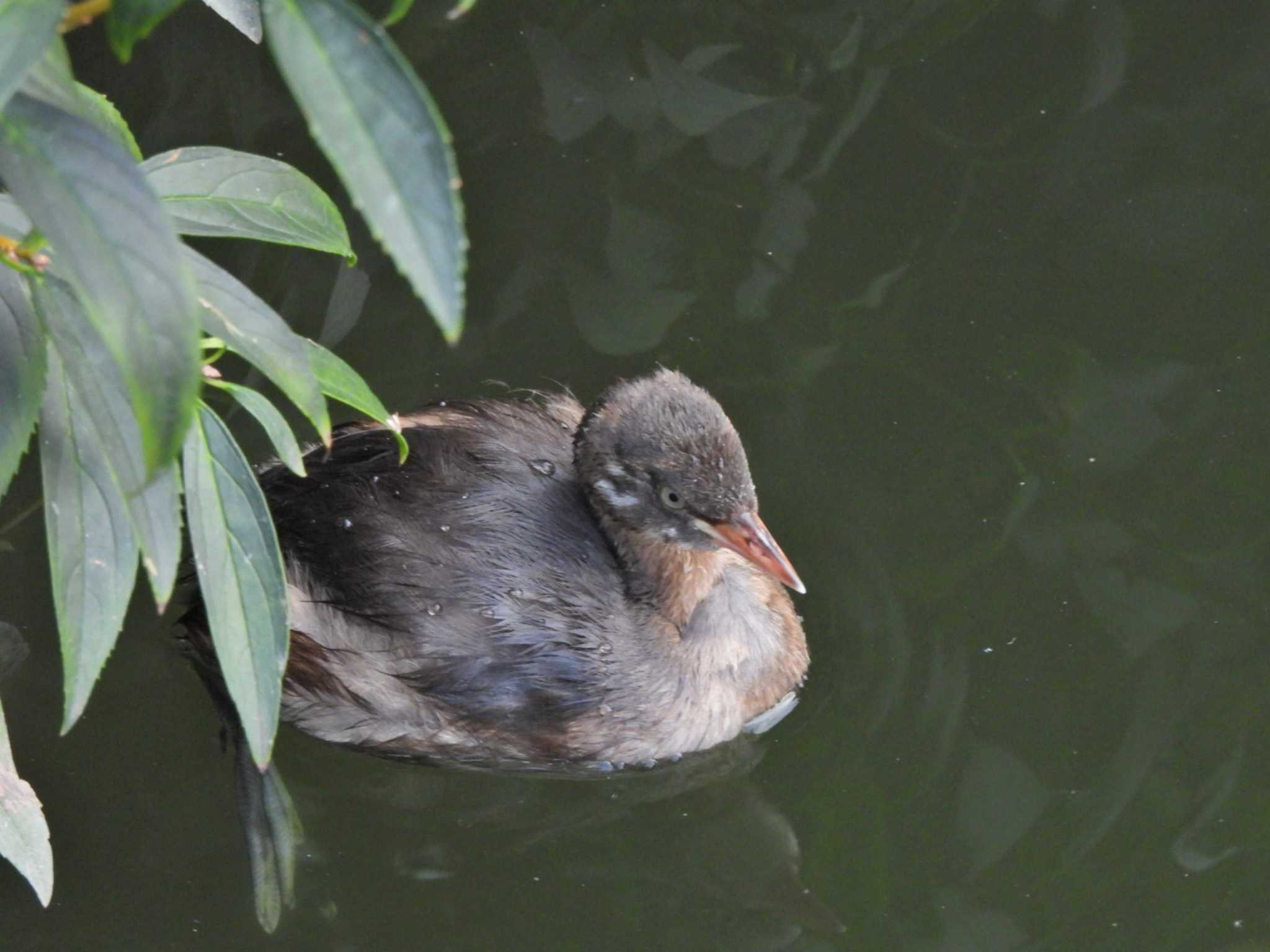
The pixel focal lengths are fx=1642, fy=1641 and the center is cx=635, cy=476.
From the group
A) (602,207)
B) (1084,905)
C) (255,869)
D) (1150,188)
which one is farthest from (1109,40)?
(255,869)

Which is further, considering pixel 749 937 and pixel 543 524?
pixel 543 524

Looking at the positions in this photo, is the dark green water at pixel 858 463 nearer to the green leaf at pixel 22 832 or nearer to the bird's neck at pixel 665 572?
the bird's neck at pixel 665 572

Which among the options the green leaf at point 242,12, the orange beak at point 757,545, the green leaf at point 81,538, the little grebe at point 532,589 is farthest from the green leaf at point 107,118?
the orange beak at point 757,545

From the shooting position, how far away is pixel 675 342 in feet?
14.1

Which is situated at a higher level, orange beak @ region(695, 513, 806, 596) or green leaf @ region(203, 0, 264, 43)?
green leaf @ region(203, 0, 264, 43)

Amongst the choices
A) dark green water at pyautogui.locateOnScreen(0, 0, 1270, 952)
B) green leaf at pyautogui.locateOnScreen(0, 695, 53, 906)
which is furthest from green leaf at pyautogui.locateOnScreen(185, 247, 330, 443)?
dark green water at pyautogui.locateOnScreen(0, 0, 1270, 952)

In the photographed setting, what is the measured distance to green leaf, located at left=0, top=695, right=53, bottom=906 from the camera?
2646 millimetres

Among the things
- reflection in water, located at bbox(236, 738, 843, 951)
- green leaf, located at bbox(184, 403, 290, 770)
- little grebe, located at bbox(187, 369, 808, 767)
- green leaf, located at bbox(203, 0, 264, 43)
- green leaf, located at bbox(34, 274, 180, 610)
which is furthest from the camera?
little grebe, located at bbox(187, 369, 808, 767)

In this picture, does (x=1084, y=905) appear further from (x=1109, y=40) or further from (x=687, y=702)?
(x=1109, y=40)

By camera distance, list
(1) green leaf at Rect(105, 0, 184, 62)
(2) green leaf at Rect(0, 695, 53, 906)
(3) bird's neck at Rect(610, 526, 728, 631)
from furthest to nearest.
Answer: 1. (3) bird's neck at Rect(610, 526, 728, 631)
2. (2) green leaf at Rect(0, 695, 53, 906)
3. (1) green leaf at Rect(105, 0, 184, 62)

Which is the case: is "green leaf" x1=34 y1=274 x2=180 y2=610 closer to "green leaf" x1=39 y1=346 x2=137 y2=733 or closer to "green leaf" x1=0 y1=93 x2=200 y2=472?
"green leaf" x1=39 y1=346 x2=137 y2=733

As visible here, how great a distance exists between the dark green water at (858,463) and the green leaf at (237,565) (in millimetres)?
1384

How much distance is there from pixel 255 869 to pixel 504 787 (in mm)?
566

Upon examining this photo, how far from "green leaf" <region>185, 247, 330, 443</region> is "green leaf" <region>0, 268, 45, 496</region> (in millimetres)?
212
